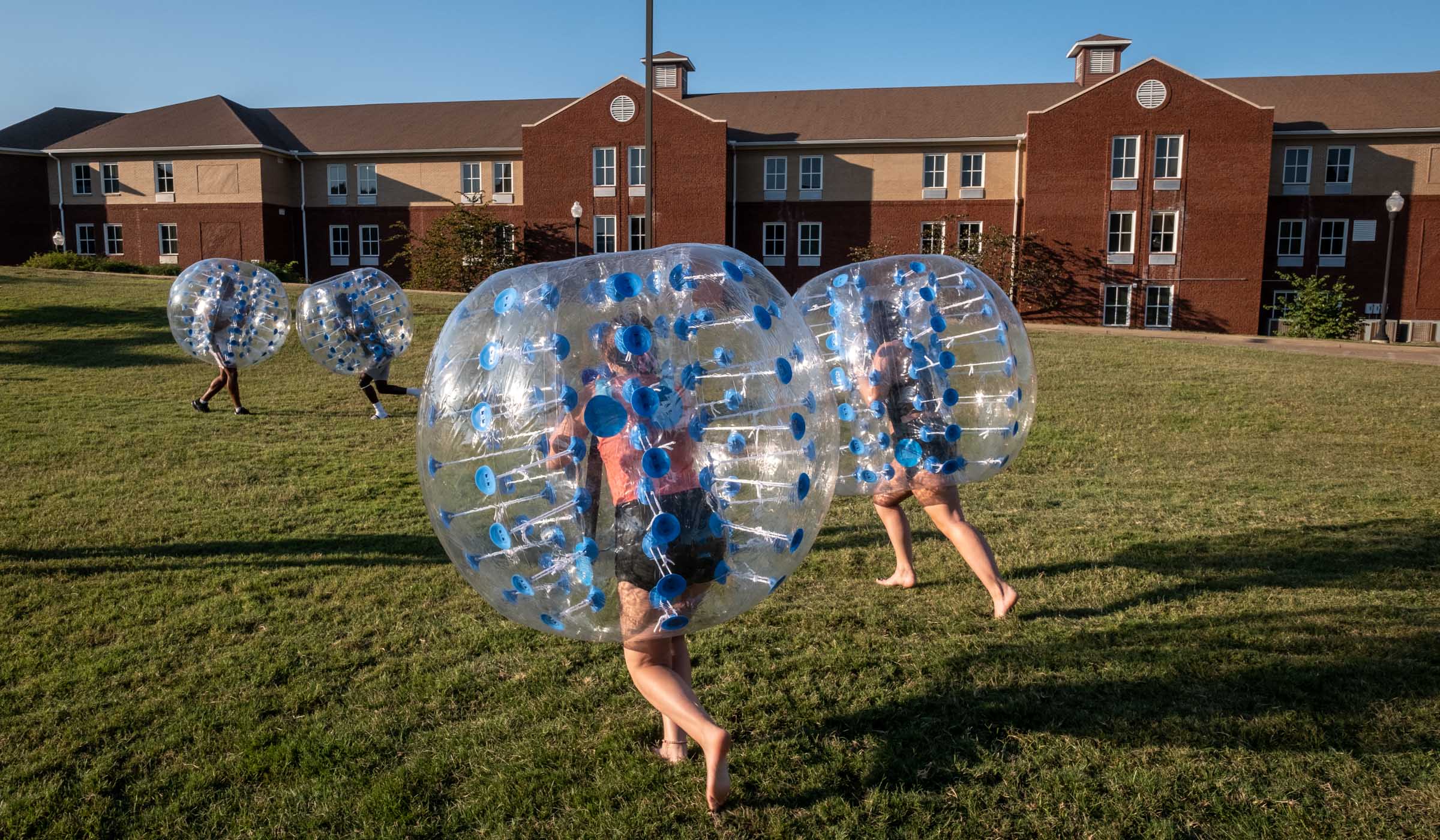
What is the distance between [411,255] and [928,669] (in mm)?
34054

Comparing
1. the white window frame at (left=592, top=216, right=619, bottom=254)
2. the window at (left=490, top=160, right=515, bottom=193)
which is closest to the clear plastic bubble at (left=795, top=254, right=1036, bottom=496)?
the white window frame at (left=592, top=216, right=619, bottom=254)

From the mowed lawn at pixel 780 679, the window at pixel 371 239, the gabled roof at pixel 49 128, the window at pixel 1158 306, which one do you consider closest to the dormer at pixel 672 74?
the window at pixel 371 239

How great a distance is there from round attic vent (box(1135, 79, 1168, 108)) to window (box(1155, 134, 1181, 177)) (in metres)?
1.02

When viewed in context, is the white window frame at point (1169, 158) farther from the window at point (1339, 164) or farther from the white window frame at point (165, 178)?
the white window frame at point (165, 178)

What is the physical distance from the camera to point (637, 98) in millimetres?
33406

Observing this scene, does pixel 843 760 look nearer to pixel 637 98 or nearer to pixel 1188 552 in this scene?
pixel 1188 552

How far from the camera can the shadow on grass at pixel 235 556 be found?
623cm

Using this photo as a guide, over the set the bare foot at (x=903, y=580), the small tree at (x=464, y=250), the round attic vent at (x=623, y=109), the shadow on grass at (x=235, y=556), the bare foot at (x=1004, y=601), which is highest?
the round attic vent at (x=623, y=109)

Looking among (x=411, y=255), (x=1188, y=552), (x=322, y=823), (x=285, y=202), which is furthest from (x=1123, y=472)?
(x=285, y=202)

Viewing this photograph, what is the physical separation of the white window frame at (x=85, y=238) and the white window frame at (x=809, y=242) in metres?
26.7

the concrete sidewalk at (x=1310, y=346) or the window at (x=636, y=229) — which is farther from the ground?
the window at (x=636, y=229)

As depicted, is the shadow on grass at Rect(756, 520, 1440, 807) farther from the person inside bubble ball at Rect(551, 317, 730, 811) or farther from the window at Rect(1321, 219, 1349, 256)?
the window at Rect(1321, 219, 1349, 256)

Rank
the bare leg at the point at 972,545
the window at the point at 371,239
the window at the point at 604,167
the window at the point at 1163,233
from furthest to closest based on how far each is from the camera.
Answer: the window at the point at 371,239
the window at the point at 604,167
the window at the point at 1163,233
the bare leg at the point at 972,545

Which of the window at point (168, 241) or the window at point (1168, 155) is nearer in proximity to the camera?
the window at point (1168, 155)
